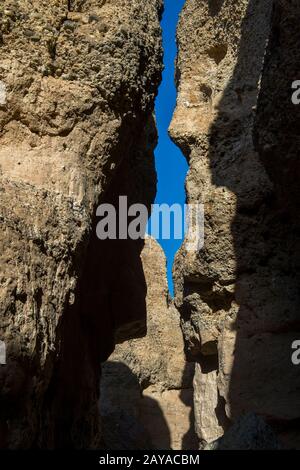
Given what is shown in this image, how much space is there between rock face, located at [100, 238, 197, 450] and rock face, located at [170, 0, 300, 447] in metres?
3.57

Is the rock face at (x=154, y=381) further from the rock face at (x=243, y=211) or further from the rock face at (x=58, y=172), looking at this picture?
the rock face at (x=58, y=172)

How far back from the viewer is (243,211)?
16.8ft

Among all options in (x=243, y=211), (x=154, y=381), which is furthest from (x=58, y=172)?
(x=154, y=381)

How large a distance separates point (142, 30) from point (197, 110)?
5.60 ft

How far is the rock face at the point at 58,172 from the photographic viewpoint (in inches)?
123

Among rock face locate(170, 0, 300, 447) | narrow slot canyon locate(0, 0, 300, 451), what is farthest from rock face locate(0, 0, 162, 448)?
rock face locate(170, 0, 300, 447)

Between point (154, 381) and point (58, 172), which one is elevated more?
point (58, 172)

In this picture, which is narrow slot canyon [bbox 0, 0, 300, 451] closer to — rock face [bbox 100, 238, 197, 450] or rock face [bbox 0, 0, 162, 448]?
rock face [bbox 0, 0, 162, 448]

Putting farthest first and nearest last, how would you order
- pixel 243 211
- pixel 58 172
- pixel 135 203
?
pixel 135 203 < pixel 243 211 < pixel 58 172

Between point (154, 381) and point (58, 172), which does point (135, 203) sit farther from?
point (154, 381)

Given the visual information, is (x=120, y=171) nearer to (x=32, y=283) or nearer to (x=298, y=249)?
(x=298, y=249)

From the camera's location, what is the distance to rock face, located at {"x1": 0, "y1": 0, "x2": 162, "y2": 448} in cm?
312

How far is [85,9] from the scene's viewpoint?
170 inches

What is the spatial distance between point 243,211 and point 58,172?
6.06ft
